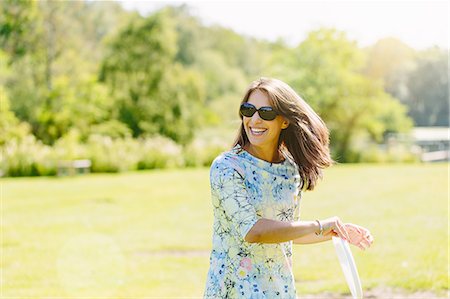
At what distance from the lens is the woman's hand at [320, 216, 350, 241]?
3361mm

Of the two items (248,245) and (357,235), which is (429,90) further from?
(248,245)

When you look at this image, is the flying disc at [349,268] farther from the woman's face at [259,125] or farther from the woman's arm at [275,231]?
the woman's face at [259,125]

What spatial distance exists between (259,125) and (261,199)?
1.15 feet

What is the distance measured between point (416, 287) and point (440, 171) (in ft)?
69.5

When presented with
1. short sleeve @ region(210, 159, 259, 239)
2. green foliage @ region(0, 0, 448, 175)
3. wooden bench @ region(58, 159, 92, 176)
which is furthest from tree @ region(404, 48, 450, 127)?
short sleeve @ region(210, 159, 259, 239)

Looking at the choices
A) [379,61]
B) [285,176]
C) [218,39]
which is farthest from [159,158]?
[218,39]

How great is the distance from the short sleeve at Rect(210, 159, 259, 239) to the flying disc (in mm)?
423

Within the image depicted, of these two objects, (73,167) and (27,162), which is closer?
(73,167)

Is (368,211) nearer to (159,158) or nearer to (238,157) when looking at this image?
(238,157)

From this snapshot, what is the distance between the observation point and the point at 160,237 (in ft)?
43.9

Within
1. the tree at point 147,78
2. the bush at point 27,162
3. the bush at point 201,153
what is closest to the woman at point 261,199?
the bush at point 27,162

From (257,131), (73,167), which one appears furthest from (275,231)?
(73,167)

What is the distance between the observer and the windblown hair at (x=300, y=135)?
11.6ft

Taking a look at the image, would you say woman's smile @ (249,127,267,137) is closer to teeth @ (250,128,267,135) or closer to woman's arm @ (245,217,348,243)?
teeth @ (250,128,267,135)
